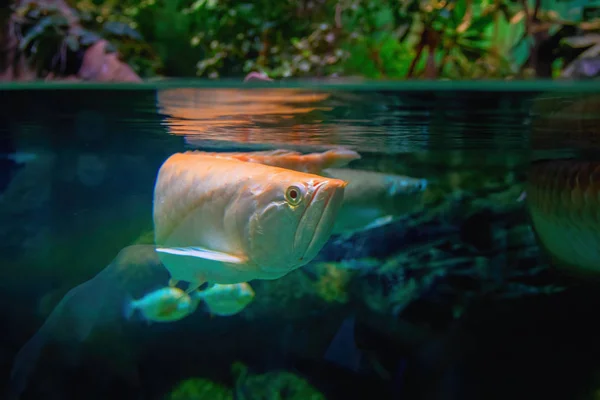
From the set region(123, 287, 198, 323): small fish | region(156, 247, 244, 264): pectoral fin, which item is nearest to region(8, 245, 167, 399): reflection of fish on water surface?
region(123, 287, 198, 323): small fish

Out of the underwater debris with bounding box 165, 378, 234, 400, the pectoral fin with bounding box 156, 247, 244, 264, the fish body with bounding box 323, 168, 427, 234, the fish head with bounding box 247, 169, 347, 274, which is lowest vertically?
the underwater debris with bounding box 165, 378, 234, 400

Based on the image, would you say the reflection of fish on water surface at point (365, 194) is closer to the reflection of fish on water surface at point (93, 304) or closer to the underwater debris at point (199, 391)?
the reflection of fish on water surface at point (93, 304)

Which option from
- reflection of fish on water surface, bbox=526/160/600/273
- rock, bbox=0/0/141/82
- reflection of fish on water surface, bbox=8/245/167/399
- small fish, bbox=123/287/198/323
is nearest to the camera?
reflection of fish on water surface, bbox=8/245/167/399

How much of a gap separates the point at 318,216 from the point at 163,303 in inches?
129

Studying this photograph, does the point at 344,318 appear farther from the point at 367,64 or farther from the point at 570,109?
the point at 367,64

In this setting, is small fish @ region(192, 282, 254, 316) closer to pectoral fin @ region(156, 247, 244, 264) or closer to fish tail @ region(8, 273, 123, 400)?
fish tail @ region(8, 273, 123, 400)

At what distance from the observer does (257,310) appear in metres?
6.73

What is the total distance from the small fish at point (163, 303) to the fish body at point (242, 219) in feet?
6.15

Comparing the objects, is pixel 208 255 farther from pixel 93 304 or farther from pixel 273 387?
pixel 273 387

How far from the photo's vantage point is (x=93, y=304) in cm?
499

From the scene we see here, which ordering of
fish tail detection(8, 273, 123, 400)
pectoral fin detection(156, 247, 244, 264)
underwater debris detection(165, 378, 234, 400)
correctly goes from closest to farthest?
1. pectoral fin detection(156, 247, 244, 264)
2. fish tail detection(8, 273, 123, 400)
3. underwater debris detection(165, 378, 234, 400)

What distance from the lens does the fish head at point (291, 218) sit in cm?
286

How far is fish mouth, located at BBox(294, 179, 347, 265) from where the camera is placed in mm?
2844

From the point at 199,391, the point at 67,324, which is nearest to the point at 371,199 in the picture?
the point at 199,391
